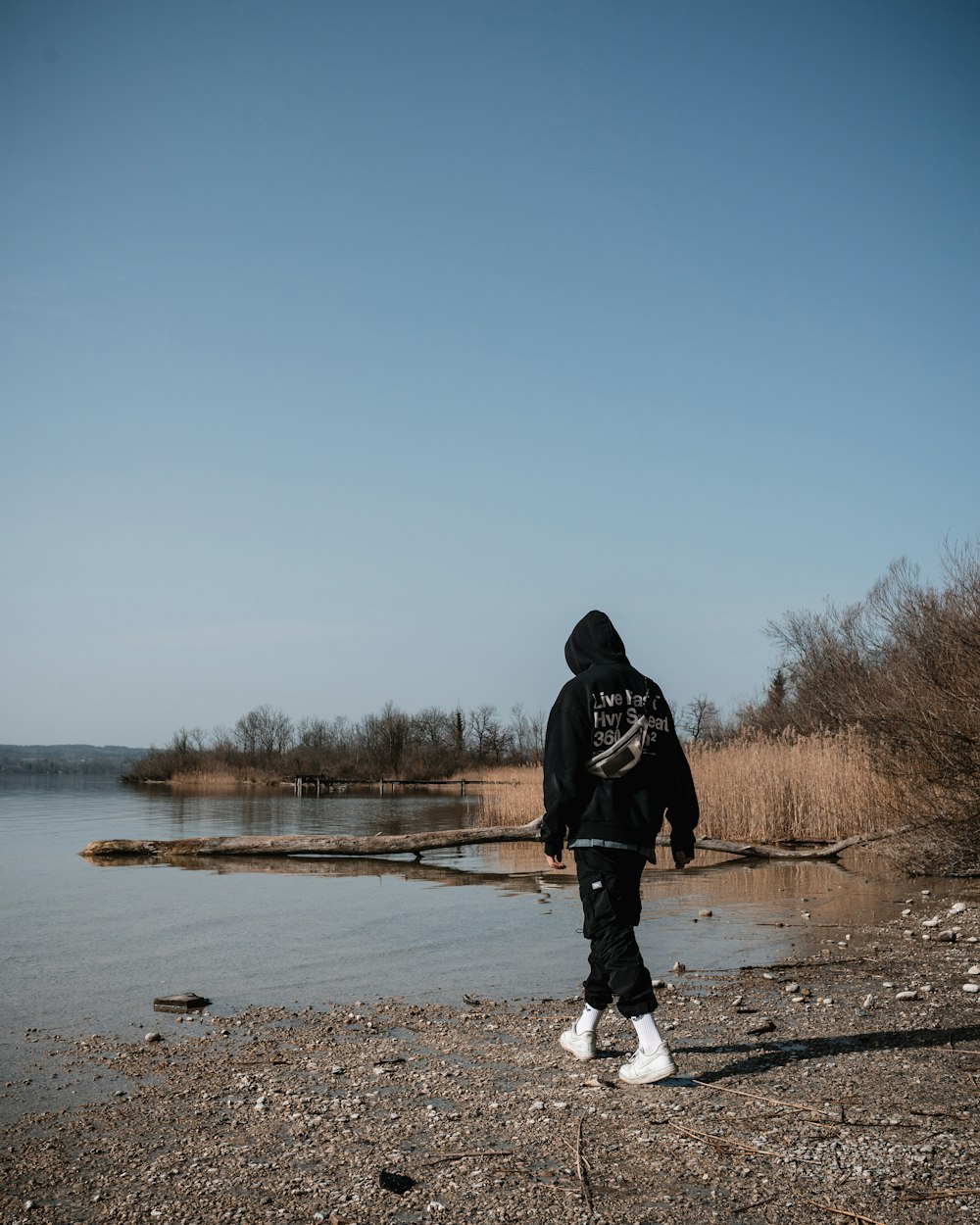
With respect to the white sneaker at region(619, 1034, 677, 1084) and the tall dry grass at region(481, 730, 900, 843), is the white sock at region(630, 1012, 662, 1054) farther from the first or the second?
the tall dry grass at region(481, 730, 900, 843)

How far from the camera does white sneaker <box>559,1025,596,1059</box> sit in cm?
530

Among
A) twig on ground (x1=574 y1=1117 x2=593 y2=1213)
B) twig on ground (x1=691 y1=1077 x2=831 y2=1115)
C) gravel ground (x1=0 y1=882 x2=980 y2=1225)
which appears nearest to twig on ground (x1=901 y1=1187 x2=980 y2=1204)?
gravel ground (x1=0 y1=882 x2=980 y2=1225)

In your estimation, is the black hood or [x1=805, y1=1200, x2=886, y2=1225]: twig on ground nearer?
[x1=805, y1=1200, x2=886, y2=1225]: twig on ground

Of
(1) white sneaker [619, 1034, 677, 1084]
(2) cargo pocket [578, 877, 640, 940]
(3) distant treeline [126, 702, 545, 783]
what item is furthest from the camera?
(3) distant treeline [126, 702, 545, 783]

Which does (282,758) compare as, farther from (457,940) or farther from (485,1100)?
(485,1100)

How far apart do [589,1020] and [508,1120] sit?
106 cm

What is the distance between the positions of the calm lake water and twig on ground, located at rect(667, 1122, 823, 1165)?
3242mm

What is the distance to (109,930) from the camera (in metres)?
10.6

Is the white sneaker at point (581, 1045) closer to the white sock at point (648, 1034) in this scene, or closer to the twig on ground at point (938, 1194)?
the white sock at point (648, 1034)

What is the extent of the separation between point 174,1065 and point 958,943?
6722 millimetres

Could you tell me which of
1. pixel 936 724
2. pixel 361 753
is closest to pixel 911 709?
pixel 936 724

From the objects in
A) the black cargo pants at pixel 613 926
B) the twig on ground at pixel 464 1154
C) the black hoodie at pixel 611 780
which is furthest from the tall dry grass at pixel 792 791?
the twig on ground at pixel 464 1154

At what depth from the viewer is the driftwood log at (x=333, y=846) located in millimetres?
18234

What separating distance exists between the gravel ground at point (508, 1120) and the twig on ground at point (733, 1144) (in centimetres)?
1
